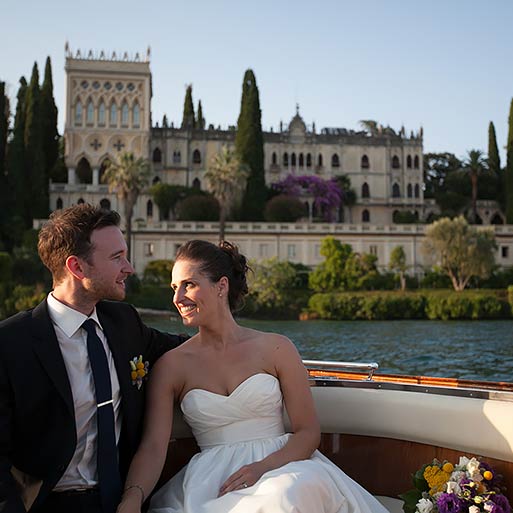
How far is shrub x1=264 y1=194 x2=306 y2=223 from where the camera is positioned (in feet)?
193

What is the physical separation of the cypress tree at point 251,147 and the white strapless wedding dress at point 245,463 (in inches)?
2173

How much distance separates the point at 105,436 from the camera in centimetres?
339

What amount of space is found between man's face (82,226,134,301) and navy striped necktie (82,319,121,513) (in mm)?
252

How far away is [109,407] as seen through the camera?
343cm

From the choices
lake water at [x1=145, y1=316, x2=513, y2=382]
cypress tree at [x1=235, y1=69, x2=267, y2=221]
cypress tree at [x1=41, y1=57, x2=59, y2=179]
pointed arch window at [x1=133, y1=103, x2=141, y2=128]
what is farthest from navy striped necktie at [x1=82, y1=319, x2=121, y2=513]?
pointed arch window at [x1=133, y1=103, x2=141, y2=128]

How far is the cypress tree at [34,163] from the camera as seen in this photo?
5341 centimetres

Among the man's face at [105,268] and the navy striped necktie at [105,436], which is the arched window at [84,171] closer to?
the man's face at [105,268]

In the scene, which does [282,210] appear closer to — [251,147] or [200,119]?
[251,147]

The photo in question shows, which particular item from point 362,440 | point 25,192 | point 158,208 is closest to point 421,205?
point 158,208

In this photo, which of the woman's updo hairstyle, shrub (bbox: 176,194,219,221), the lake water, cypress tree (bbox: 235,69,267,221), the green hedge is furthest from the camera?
cypress tree (bbox: 235,69,267,221)

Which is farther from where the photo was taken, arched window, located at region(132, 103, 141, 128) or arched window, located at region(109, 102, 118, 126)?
arched window, located at region(132, 103, 141, 128)

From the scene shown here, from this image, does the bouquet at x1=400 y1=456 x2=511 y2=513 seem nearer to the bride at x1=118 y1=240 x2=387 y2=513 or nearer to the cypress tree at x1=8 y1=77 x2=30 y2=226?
the bride at x1=118 y1=240 x2=387 y2=513

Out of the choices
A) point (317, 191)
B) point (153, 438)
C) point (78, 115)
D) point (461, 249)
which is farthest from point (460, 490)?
point (78, 115)

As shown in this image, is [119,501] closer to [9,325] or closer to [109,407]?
[109,407]
